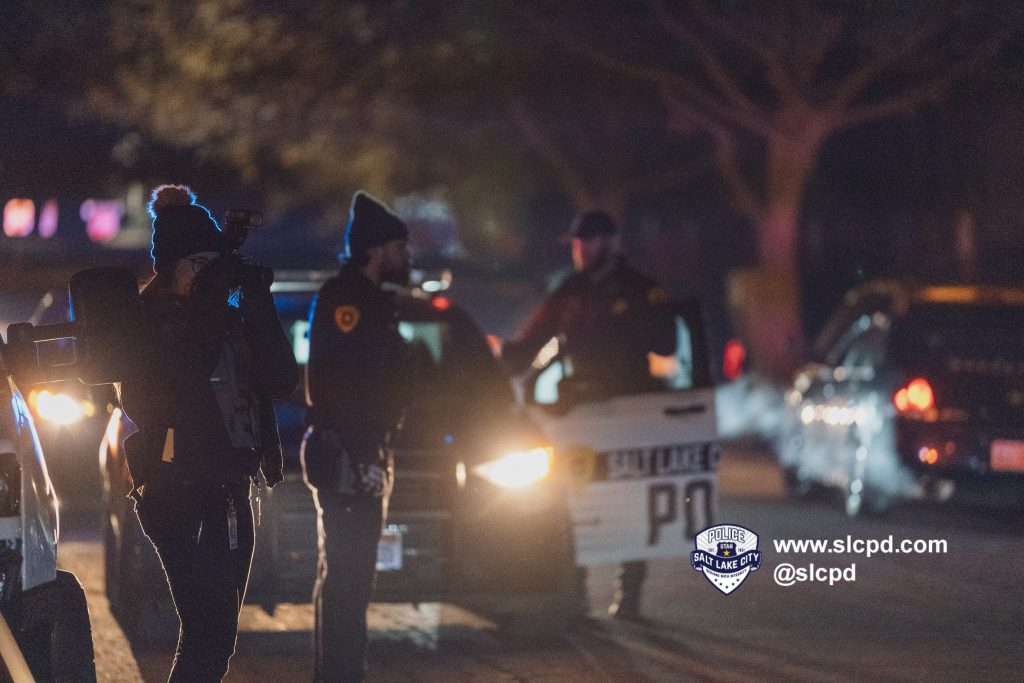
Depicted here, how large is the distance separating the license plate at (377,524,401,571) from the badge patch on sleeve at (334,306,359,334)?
133cm

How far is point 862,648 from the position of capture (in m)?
8.22

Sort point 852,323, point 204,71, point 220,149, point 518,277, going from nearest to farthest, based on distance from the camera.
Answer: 1. point 518,277
2. point 852,323
3. point 204,71
4. point 220,149

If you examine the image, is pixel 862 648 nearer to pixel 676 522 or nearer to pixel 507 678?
pixel 676 522

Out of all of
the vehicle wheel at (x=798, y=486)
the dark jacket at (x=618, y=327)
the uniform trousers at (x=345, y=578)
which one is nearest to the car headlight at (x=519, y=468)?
the dark jacket at (x=618, y=327)

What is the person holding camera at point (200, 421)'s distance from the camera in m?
5.41

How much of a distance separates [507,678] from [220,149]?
2303cm

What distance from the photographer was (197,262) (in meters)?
5.56

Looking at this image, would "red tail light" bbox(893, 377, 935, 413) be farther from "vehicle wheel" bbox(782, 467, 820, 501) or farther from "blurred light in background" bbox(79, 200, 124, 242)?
"blurred light in background" bbox(79, 200, 124, 242)

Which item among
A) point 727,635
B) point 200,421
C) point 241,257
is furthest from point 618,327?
point 200,421

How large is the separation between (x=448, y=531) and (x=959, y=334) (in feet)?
20.4

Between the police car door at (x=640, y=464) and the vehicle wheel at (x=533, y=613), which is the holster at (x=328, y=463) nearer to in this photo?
the vehicle wheel at (x=533, y=613)

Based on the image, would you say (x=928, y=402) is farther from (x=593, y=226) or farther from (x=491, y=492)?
(x=491, y=492)

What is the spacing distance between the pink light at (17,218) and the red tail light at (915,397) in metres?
5.79

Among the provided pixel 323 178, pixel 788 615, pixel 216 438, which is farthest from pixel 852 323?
pixel 323 178
